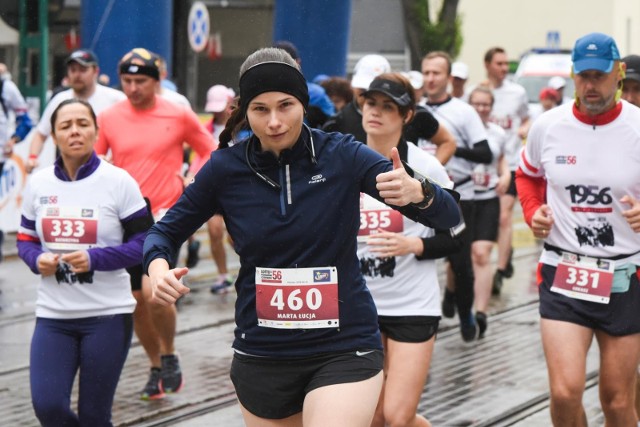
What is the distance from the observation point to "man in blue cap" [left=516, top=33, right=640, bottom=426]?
20.4 feet

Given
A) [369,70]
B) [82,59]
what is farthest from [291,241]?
[82,59]

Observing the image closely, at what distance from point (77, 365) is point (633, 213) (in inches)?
102

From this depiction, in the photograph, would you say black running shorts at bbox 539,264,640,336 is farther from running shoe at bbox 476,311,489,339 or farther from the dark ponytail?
running shoe at bbox 476,311,489,339

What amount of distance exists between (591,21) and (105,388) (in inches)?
1741

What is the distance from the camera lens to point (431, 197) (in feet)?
14.9

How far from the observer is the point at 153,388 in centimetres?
855

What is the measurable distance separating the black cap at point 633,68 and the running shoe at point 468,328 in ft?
10.5

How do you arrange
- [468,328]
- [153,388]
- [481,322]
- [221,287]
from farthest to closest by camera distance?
[221,287] → [481,322] → [468,328] → [153,388]

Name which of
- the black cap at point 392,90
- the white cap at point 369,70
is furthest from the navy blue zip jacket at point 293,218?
the white cap at point 369,70

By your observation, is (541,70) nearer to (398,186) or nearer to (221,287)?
(221,287)

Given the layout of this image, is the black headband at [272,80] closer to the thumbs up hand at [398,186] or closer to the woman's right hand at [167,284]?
the thumbs up hand at [398,186]

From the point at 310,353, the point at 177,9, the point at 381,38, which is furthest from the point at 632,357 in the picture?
the point at 381,38

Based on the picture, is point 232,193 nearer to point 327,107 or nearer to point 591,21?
point 327,107

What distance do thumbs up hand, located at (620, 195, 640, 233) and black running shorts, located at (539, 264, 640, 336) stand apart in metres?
0.33
